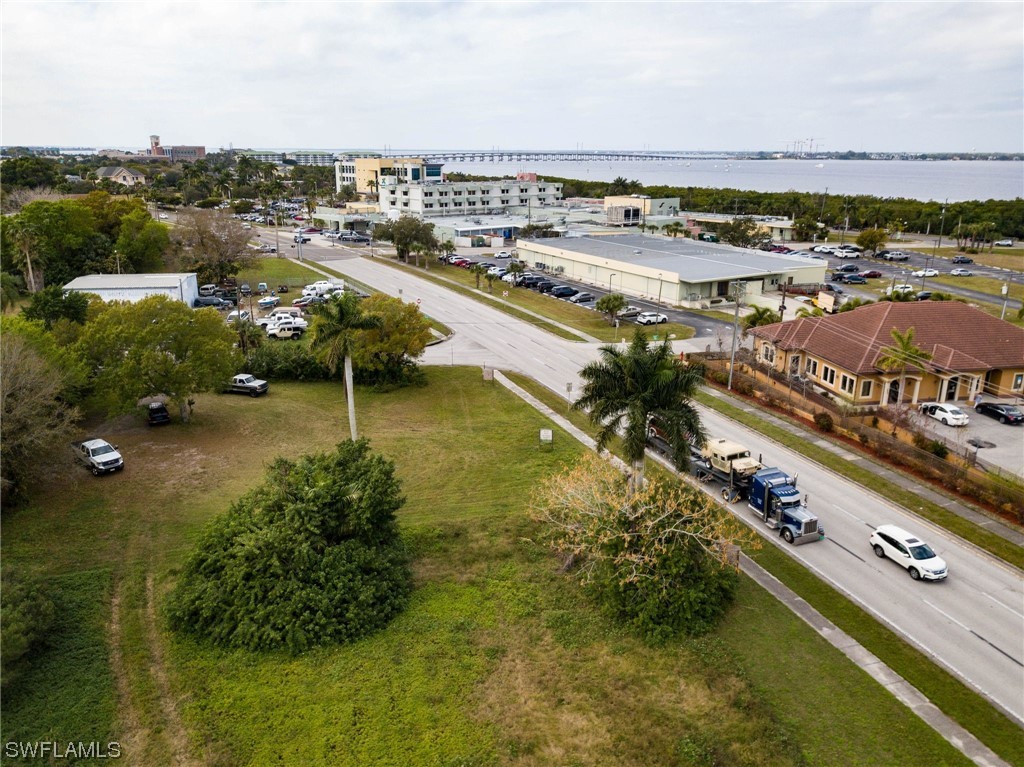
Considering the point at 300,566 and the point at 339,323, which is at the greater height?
the point at 339,323

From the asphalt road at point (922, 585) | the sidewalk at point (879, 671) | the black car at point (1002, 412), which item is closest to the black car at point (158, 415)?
the asphalt road at point (922, 585)

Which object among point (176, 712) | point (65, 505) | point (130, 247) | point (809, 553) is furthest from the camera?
point (130, 247)

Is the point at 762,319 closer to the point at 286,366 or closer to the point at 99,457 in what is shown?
the point at 286,366

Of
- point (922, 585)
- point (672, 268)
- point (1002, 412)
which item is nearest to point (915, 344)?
point (1002, 412)

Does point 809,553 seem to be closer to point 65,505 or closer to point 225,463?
point 225,463

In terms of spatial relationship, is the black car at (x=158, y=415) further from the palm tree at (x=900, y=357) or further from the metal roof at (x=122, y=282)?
the palm tree at (x=900, y=357)

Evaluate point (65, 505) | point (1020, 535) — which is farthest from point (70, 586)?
point (1020, 535)
